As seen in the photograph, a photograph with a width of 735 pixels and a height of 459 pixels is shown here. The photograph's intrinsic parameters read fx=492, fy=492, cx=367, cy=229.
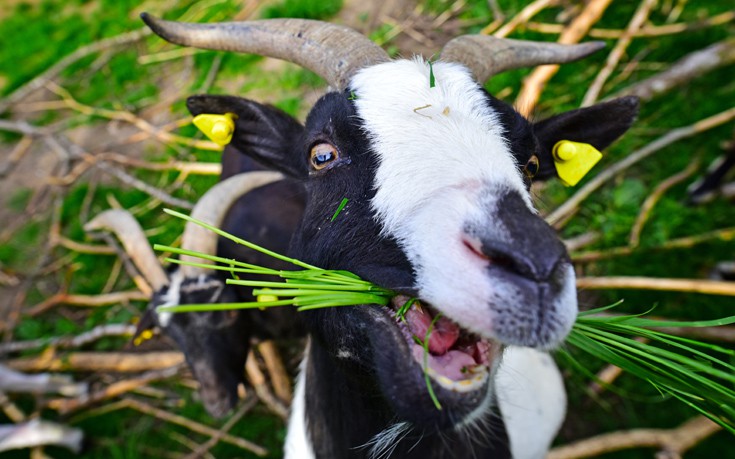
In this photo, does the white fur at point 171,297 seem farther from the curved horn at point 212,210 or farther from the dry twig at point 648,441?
the dry twig at point 648,441

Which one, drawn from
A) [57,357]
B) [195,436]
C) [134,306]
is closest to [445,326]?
[195,436]

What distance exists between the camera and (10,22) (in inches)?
370

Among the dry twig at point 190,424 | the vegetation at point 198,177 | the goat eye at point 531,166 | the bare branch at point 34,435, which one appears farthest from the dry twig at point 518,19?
the bare branch at point 34,435

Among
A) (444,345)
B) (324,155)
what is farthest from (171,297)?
(444,345)

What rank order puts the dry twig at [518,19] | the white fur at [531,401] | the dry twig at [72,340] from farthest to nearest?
the dry twig at [518,19] < the dry twig at [72,340] < the white fur at [531,401]

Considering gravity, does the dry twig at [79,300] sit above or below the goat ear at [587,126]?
below

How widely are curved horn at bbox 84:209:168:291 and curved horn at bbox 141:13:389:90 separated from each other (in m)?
1.74

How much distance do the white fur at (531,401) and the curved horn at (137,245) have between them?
7.97ft

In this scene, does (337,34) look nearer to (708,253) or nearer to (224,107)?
(224,107)

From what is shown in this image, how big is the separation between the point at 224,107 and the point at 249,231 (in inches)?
65.7

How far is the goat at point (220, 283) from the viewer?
10.9ft

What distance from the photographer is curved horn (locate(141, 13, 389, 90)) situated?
7.23ft

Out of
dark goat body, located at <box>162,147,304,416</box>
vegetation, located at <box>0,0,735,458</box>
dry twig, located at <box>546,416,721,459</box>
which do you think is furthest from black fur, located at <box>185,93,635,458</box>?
dry twig, located at <box>546,416,721,459</box>

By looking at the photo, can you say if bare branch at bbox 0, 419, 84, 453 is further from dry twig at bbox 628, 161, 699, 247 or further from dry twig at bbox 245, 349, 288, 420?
dry twig at bbox 628, 161, 699, 247
